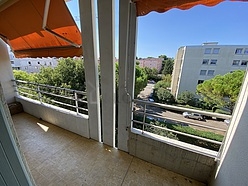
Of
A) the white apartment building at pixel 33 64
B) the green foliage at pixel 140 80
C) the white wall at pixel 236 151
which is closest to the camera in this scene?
the white wall at pixel 236 151

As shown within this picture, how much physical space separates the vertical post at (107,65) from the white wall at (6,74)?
3290mm

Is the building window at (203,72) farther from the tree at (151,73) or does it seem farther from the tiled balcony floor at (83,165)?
the tiled balcony floor at (83,165)

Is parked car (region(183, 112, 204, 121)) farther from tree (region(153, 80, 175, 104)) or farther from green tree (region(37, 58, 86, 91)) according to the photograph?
green tree (region(37, 58, 86, 91))

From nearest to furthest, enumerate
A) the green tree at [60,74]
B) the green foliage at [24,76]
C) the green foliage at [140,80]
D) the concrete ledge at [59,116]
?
the green foliage at [140,80] < the concrete ledge at [59,116] < the green foliage at [24,76] < the green tree at [60,74]

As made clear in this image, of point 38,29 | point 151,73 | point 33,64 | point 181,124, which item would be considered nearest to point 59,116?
point 38,29

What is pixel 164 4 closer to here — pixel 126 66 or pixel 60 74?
pixel 126 66

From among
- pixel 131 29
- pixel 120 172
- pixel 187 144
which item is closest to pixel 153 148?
pixel 187 144

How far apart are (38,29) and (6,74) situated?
2.61 metres

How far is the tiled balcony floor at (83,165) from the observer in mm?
1909

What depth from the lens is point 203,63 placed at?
5.30 feet

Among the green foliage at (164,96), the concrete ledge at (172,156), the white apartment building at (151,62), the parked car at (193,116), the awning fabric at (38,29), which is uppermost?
the awning fabric at (38,29)

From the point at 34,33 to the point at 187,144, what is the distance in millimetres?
3261

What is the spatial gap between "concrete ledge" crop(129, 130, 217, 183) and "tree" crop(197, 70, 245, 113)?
790mm

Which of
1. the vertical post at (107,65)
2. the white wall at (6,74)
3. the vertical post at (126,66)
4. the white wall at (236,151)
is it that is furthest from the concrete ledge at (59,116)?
the white wall at (236,151)
